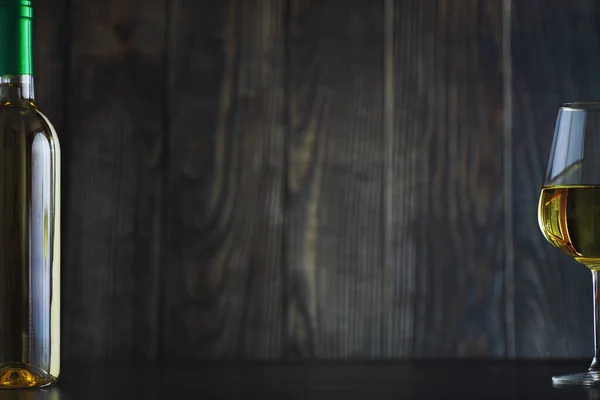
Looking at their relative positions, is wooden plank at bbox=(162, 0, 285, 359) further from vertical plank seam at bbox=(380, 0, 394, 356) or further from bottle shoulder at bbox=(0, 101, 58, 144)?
bottle shoulder at bbox=(0, 101, 58, 144)

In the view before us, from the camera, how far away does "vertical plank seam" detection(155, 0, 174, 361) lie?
986 mm

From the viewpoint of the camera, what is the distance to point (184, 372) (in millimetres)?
875

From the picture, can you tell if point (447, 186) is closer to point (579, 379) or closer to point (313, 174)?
point (313, 174)

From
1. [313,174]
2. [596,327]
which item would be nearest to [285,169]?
[313,174]

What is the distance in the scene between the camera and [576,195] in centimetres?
79

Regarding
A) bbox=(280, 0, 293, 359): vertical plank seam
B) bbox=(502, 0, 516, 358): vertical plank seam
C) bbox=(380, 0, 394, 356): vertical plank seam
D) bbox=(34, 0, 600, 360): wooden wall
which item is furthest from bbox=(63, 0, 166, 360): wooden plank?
bbox=(502, 0, 516, 358): vertical plank seam

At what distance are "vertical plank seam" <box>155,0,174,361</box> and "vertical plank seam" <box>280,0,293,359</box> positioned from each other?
0.14 metres

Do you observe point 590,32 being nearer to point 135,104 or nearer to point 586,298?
point 586,298

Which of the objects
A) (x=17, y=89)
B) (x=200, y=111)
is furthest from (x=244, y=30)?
(x=17, y=89)

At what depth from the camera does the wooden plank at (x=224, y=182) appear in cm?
99

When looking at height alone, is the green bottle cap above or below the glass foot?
above

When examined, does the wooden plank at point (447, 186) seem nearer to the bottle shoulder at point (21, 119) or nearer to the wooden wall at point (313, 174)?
the wooden wall at point (313, 174)

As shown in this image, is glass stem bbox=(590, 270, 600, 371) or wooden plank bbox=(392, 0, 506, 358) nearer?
glass stem bbox=(590, 270, 600, 371)

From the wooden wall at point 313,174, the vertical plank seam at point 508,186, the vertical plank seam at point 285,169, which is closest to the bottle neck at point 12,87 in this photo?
the wooden wall at point 313,174
